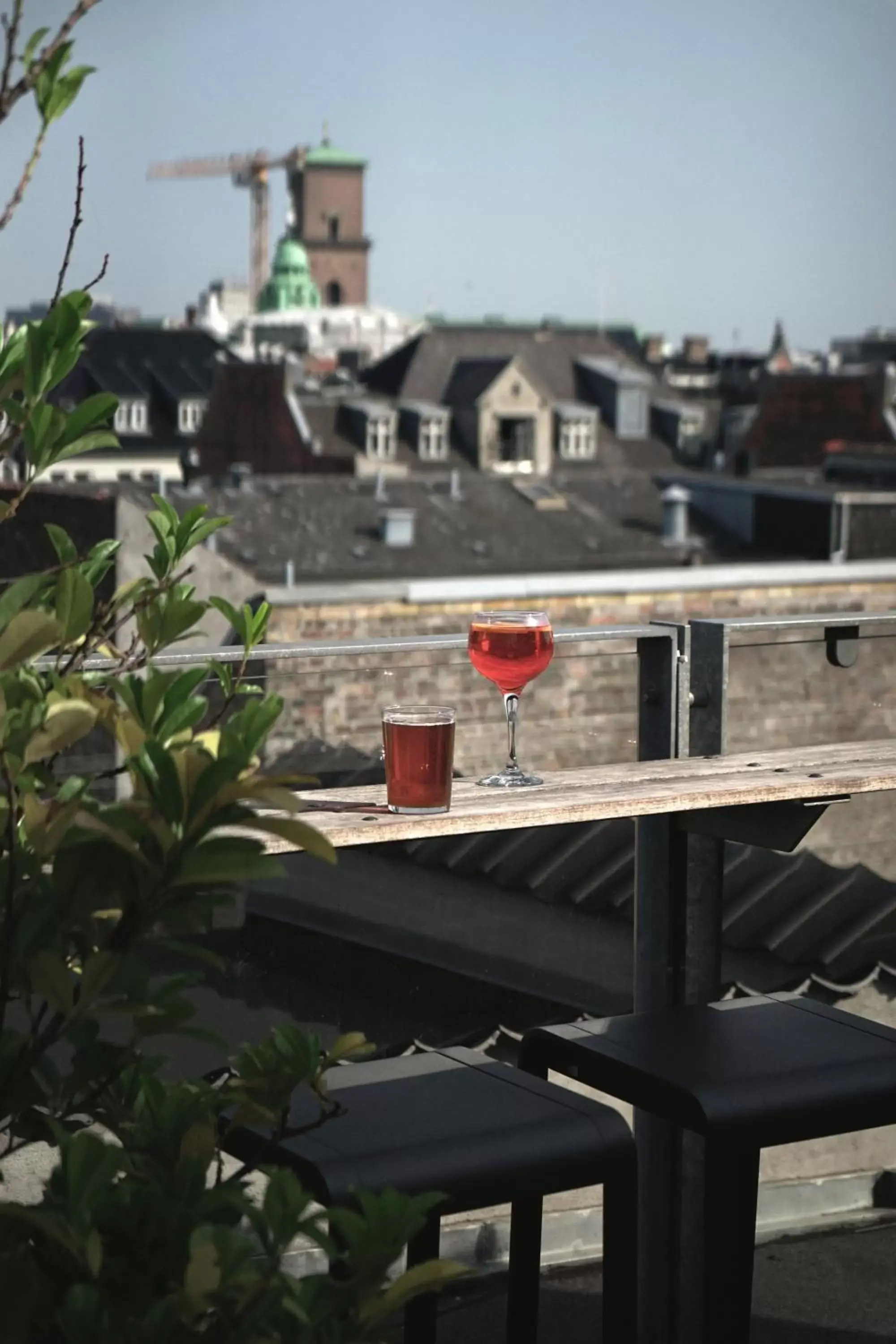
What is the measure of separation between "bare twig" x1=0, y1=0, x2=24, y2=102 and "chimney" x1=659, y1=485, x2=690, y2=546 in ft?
100

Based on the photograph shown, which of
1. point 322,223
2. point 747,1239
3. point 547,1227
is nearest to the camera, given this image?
point 747,1239

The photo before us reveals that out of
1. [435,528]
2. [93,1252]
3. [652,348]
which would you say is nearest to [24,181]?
[93,1252]

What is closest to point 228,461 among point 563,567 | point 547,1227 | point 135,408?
point 135,408

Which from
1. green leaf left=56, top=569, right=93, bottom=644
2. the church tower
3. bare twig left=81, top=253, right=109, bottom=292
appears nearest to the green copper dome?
the church tower

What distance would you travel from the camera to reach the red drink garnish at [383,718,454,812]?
210 centimetres

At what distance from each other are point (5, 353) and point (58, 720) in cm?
33

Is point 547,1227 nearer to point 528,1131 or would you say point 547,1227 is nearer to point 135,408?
point 528,1131

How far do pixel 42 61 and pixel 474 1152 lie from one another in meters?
1.15

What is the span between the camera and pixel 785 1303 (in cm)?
328

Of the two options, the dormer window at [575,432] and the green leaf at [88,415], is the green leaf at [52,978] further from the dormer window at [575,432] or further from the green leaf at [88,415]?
the dormer window at [575,432]

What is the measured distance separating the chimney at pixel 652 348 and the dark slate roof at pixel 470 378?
114 ft

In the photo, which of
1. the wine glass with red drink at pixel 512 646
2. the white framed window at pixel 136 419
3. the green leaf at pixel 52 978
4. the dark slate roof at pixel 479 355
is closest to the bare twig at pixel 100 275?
the green leaf at pixel 52 978

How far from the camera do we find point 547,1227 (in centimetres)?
331

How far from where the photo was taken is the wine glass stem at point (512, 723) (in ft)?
7.48
